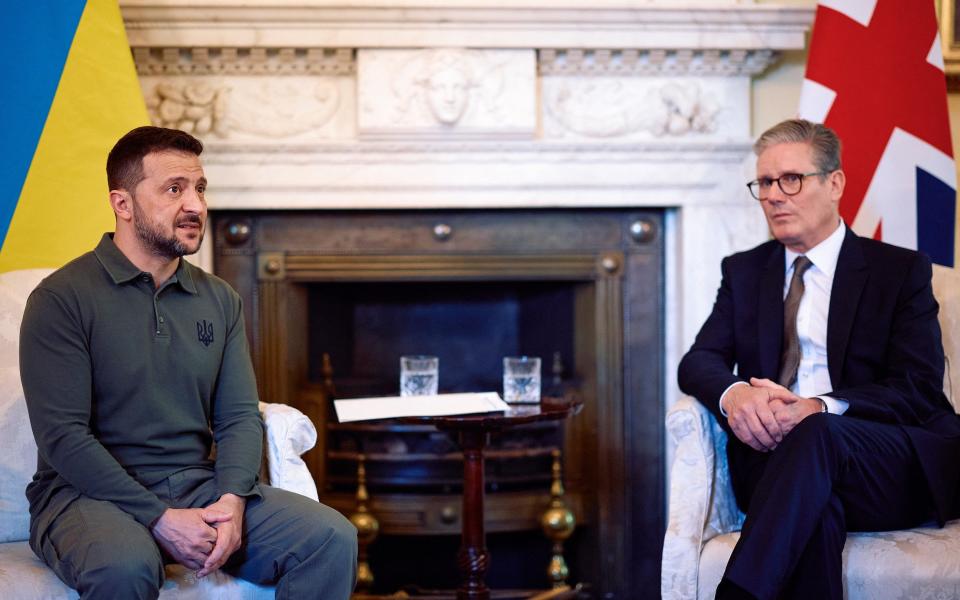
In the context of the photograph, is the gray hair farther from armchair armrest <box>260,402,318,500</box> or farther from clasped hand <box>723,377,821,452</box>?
armchair armrest <box>260,402,318,500</box>

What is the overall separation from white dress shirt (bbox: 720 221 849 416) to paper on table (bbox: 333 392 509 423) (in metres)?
0.66

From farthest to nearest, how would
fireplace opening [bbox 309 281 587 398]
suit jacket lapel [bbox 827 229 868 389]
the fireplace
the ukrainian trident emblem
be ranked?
fireplace opening [bbox 309 281 587 398]
the fireplace
suit jacket lapel [bbox 827 229 868 389]
the ukrainian trident emblem

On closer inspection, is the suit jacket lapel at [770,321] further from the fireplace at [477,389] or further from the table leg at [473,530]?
the fireplace at [477,389]

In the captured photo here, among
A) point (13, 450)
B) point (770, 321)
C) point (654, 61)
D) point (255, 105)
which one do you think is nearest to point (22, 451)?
point (13, 450)

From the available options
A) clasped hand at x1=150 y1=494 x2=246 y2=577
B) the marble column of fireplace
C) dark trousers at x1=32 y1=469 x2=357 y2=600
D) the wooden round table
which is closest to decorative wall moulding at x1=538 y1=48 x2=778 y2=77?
the marble column of fireplace

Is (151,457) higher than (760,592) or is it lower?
higher

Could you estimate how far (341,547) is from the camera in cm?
178

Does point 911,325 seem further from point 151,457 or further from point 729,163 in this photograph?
point 151,457

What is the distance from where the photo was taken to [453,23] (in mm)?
2797

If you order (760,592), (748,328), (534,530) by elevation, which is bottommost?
(534,530)

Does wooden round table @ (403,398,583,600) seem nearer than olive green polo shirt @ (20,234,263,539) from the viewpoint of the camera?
No

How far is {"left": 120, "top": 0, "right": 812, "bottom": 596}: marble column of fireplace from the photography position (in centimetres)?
278

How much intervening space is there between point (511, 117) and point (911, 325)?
1.28m

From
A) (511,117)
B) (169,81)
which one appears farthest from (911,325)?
(169,81)
